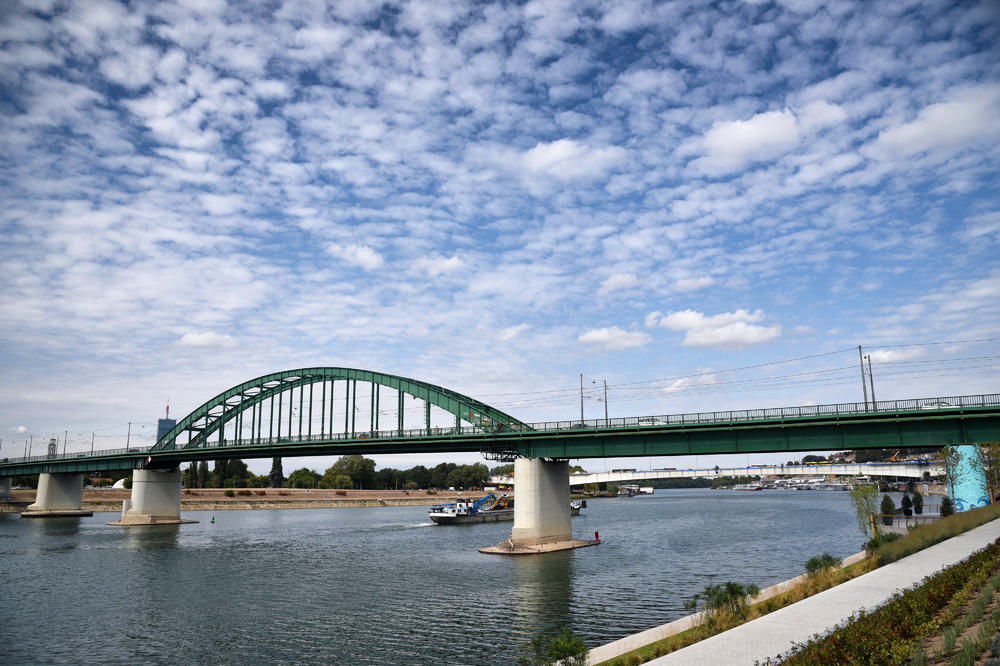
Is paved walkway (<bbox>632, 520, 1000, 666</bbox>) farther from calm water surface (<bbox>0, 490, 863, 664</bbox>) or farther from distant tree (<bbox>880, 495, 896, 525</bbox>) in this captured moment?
distant tree (<bbox>880, 495, 896, 525</bbox>)

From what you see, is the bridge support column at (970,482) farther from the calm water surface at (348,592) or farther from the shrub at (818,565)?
the shrub at (818,565)

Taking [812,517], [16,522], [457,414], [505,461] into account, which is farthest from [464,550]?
[16,522]

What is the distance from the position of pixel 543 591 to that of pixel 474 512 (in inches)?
3148

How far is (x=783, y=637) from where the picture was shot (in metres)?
20.3

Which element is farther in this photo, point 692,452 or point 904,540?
point 692,452

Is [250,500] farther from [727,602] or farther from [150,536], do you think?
[727,602]

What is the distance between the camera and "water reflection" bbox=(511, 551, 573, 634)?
3421 centimetres

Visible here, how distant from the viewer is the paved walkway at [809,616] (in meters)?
Answer: 18.9

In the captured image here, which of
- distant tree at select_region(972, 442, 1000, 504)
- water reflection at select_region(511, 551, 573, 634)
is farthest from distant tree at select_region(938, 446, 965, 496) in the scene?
water reflection at select_region(511, 551, 573, 634)

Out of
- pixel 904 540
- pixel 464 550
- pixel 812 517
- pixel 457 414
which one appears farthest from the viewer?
pixel 812 517

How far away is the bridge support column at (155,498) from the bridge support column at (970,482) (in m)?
114

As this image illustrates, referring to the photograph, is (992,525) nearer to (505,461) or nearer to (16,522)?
(505,461)

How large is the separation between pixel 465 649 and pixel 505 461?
49957 millimetres

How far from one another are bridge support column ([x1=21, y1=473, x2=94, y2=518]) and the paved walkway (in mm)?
145853
